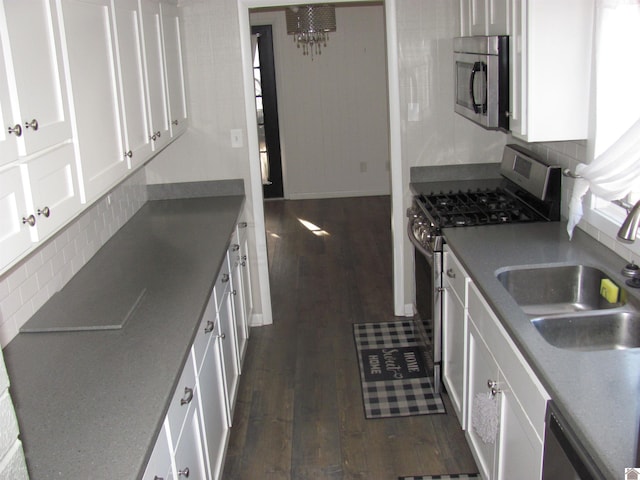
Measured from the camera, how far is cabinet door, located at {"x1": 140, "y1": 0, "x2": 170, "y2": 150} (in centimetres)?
295

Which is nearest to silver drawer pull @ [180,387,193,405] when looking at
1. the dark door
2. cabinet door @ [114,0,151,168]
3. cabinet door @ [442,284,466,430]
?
cabinet door @ [114,0,151,168]

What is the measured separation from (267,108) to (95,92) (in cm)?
529

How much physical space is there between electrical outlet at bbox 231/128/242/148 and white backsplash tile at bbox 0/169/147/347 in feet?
2.35

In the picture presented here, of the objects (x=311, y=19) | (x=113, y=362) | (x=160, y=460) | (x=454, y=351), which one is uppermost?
(x=311, y=19)

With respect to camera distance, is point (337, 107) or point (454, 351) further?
point (337, 107)

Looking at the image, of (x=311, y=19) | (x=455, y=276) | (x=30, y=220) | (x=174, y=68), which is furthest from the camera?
(x=311, y=19)

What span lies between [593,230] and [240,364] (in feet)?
6.20

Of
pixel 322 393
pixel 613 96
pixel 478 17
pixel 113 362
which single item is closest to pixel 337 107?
pixel 478 17

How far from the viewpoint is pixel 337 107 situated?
7.34 m

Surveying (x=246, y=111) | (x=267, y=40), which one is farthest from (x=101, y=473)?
(x=267, y=40)

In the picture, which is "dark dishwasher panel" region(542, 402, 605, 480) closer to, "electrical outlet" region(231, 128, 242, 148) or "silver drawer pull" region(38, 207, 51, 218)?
"silver drawer pull" region(38, 207, 51, 218)

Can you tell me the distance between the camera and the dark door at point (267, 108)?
7156 mm

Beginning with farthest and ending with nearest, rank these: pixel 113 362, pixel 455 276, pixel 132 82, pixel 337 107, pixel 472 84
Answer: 1. pixel 337 107
2. pixel 472 84
3. pixel 455 276
4. pixel 132 82
5. pixel 113 362

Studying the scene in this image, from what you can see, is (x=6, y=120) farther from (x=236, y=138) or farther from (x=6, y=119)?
(x=236, y=138)
